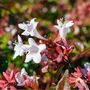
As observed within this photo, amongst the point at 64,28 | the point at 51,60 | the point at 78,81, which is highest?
the point at 64,28

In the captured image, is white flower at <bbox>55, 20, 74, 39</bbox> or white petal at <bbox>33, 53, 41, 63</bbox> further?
white flower at <bbox>55, 20, 74, 39</bbox>

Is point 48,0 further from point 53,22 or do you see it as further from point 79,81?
point 79,81

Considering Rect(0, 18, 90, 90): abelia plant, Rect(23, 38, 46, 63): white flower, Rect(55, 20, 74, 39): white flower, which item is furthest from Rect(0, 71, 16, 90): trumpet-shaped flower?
Rect(55, 20, 74, 39): white flower

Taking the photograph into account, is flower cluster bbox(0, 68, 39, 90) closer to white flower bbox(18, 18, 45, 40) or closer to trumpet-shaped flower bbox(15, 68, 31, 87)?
trumpet-shaped flower bbox(15, 68, 31, 87)

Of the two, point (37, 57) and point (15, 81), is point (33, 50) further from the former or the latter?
point (15, 81)

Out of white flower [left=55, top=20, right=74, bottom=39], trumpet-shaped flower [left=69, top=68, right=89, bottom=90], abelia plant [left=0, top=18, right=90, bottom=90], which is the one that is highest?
white flower [left=55, top=20, right=74, bottom=39]

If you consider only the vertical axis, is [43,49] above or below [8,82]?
above

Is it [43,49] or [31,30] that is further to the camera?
[31,30]

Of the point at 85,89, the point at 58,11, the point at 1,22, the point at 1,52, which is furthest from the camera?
the point at 58,11

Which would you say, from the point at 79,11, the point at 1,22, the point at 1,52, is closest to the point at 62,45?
the point at 1,52

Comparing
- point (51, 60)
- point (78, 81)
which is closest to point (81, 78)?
point (78, 81)

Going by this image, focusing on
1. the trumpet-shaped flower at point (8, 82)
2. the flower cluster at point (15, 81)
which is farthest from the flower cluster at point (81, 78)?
the trumpet-shaped flower at point (8, 82)
